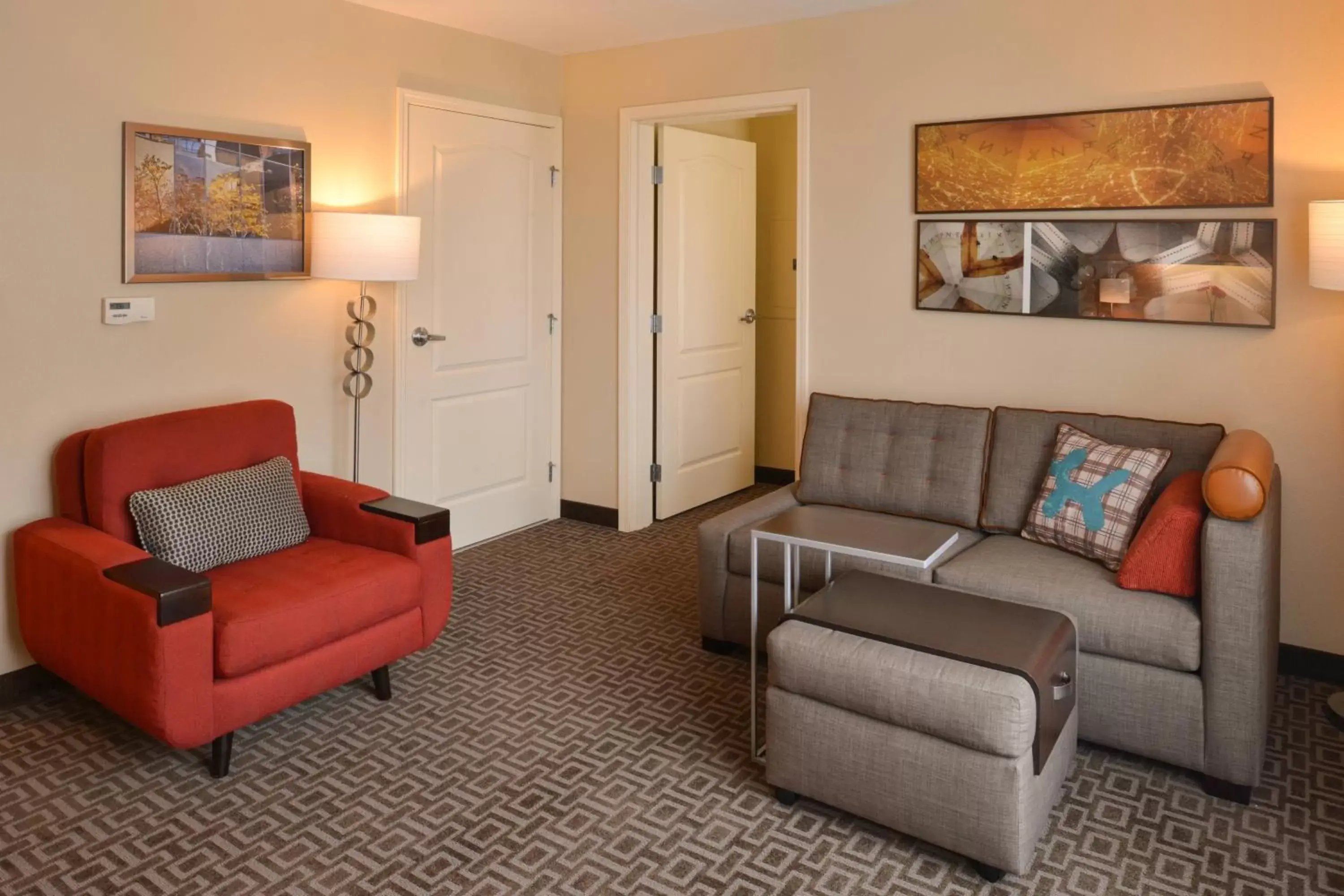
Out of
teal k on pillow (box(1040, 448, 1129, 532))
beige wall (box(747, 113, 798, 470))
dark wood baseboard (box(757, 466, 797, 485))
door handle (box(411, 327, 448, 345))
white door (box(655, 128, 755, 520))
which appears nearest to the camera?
teal k on pillow (box(1040, 448, 1129, 532))

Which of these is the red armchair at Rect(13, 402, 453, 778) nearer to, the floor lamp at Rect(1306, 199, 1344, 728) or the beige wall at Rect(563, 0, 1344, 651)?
the beige wall at Rect(563, 0, 1344, 651)

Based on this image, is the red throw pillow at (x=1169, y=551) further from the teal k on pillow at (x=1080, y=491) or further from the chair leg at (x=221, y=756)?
the chair leg at (x=221, y=756)

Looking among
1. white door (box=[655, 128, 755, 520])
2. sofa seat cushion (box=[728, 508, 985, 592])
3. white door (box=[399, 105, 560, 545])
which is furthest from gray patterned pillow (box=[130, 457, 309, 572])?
white door (box=[655, 128, 755, 520])

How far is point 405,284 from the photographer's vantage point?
445 centimetres

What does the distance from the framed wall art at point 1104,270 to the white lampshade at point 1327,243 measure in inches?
14.7

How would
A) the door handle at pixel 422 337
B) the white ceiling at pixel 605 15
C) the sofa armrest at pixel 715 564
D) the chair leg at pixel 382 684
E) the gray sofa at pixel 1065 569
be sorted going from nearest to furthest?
1. the gray sofa at pixel 1065 569
2. the chair leg at pixel 382 684
3. the sofa armrest at pixel 715 564
4. the white ceiling at pixel 605 15
5. the door handle at pixel 422 337

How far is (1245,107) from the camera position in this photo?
3406 millimetres

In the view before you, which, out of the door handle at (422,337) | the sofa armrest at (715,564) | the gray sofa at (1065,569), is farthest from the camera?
the door handle at (422,337)

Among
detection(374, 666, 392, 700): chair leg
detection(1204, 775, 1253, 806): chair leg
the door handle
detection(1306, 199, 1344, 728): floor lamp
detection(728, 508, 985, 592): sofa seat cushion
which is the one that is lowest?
detection(1204, 775, 1253, 806): chair leg

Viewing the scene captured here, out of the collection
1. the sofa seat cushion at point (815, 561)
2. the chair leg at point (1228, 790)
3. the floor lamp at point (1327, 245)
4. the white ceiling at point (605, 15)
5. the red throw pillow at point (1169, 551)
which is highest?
the white ceiling at point (605, 15)

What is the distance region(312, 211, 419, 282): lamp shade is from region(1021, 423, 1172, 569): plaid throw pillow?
2514 millimetres

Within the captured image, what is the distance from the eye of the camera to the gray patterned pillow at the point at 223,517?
10.2 ft

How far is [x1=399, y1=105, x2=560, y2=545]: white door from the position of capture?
457cm

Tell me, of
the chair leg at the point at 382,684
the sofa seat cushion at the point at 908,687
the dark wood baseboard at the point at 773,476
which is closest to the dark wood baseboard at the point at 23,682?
the chair leg at the point at 382,684
